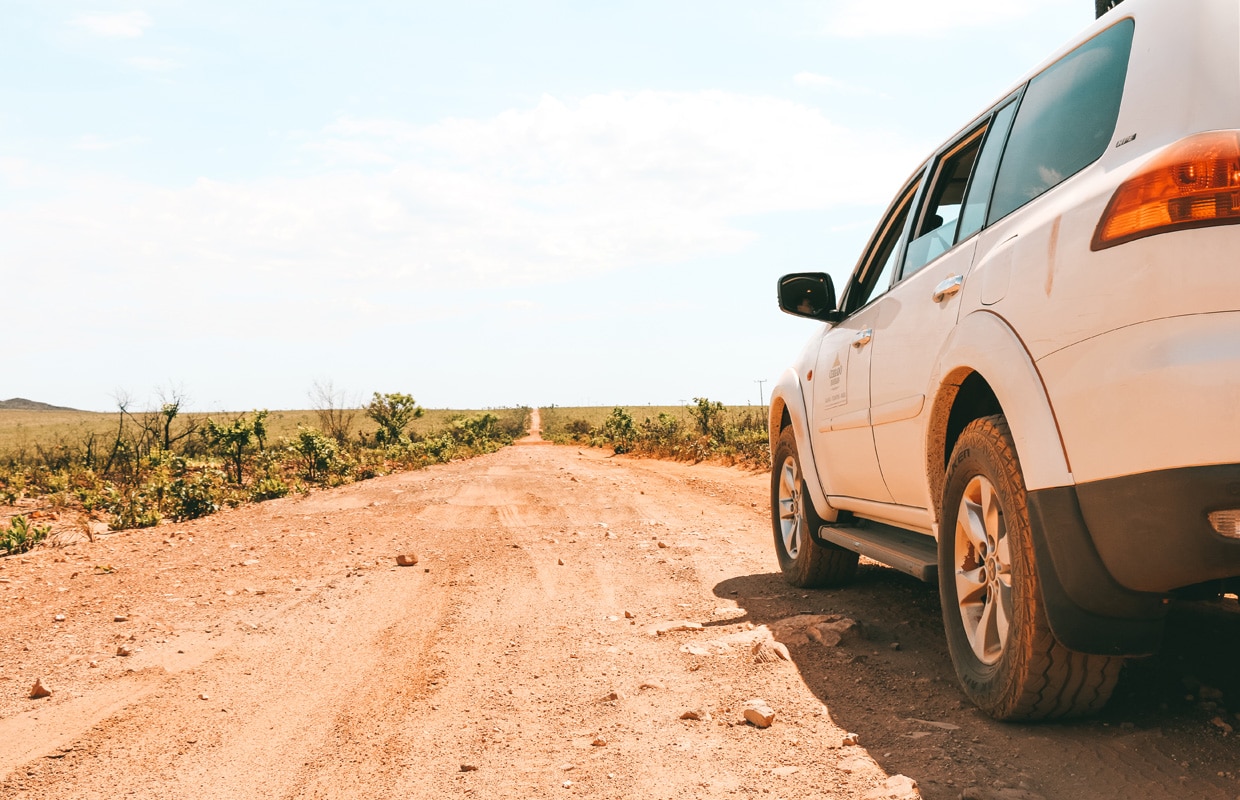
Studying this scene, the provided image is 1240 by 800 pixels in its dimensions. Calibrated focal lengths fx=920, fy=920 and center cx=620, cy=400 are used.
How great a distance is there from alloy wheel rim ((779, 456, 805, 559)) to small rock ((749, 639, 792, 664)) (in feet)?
5.16

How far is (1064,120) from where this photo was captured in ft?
9.56

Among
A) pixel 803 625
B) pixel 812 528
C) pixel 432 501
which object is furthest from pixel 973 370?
pixel 432 501

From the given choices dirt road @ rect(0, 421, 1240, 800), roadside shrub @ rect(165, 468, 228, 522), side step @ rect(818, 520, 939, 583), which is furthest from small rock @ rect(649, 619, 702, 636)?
roadside shrub @ rect(165, 468, 228, 522)

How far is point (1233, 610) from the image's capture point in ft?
10.7

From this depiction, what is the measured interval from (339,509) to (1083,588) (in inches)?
366

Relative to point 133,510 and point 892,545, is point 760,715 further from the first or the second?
point 133,510

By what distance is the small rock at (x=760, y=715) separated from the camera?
10.1ft

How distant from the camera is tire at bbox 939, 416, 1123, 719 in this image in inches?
102

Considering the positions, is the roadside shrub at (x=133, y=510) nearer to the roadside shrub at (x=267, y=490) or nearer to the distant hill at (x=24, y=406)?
the roadside shrub at (x=267, y=490)

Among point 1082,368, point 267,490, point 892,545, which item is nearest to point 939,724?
point 892,545

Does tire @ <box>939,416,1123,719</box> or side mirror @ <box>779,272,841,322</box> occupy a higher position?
side mirror @ <box>779,272,841,322</box>

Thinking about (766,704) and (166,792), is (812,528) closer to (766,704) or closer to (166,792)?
(766,704)

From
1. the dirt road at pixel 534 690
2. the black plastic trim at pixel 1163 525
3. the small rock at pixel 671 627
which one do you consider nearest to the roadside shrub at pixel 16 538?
the dirt road at pixel 534 690

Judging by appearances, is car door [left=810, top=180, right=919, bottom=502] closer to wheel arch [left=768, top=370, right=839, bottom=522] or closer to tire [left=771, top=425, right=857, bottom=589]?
wheel arch [left=768, top=370, right=839, bottom=522]
